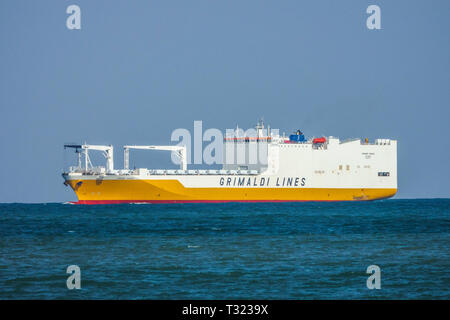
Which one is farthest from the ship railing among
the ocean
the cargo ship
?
the ocean

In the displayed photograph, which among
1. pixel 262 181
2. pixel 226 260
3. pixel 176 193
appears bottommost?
pixel 226 260

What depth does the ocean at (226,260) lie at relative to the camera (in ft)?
57.6

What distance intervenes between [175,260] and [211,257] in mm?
1427

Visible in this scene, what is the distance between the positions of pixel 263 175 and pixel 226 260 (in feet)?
114

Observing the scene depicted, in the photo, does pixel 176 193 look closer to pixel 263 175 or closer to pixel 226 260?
pixel 263 175

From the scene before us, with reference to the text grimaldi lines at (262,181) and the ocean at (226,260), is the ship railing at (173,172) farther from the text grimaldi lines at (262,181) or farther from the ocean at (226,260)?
the ocean at (226,260)

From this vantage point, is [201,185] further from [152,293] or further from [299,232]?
[152,293]

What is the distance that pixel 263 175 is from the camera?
57188 millimetres

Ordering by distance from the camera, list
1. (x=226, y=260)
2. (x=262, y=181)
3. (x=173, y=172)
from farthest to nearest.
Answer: (x=262, y=181) → (x=173, y=172) → (x=226, y=260)

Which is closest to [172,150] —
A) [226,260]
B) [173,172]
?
[173,172]

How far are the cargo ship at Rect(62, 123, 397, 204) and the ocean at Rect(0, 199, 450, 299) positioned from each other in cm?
1590
